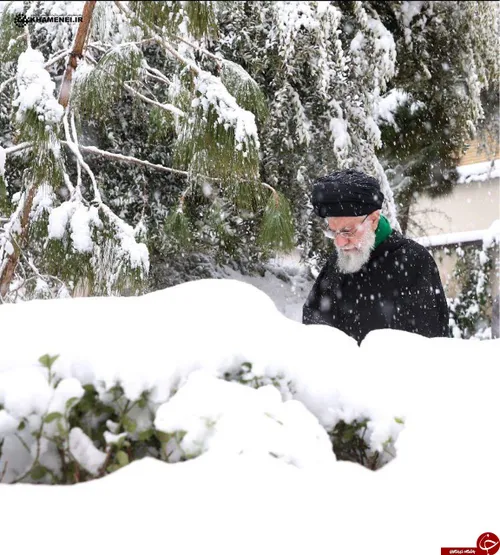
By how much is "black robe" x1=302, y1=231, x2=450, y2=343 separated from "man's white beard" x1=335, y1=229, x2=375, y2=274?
5 cm

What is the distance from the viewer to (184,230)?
3381mm

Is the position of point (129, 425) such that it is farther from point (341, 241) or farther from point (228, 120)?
point (341, 241)

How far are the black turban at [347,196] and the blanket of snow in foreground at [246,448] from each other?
1.74m

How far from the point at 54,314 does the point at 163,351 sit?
313 millimetres

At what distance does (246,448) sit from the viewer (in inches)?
37.9

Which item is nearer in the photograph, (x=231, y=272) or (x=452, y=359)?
(x=452, y=359)

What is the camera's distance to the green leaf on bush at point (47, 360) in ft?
3.36

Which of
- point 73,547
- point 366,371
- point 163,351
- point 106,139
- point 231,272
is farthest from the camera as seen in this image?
point 231,272

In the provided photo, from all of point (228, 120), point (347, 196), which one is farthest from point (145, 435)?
point (347, 196)

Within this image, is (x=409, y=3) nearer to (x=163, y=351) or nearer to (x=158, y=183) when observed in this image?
(x=158, y=183)

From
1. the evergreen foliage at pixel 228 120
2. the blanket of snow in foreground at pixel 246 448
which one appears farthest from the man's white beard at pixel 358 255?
the blanket of snow in foreground at pixel 246 448

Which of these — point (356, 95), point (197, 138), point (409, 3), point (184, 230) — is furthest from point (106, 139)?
point (409, 3)

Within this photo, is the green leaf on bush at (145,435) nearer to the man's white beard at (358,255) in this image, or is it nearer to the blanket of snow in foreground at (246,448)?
the blanket of snow in foreground at (246,448)

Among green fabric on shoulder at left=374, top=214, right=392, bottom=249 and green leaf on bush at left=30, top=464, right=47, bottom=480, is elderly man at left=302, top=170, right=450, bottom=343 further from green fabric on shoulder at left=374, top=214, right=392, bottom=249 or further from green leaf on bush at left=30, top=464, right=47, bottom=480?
green leaf on bush at left=30, top=464, right=47, bottom=480
